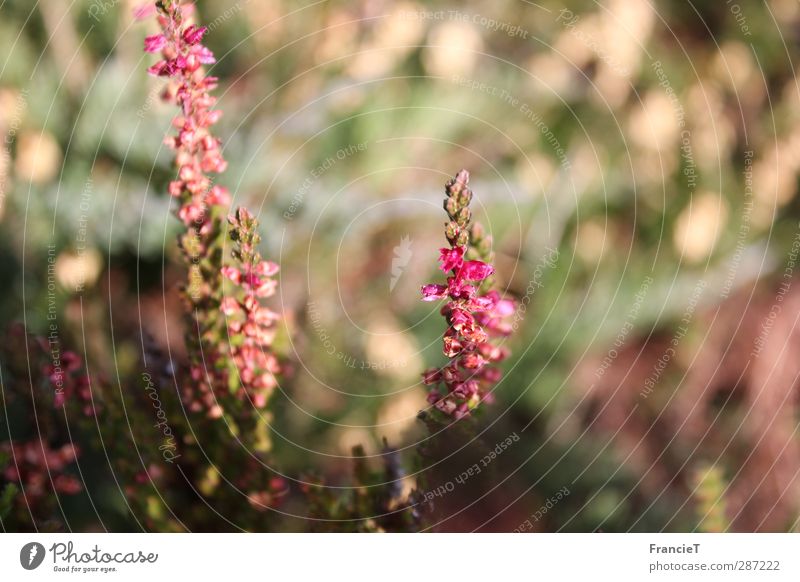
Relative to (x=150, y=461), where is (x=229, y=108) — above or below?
above

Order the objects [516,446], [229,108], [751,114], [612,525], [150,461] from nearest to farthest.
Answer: [150,461] → [612,525] → [516,446] → [229,108] → [751,114]

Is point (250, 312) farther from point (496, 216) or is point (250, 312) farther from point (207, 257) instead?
point (496, 216)

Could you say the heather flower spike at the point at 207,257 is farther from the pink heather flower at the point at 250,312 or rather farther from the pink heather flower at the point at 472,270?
the pink heather flower at the point at 472,270

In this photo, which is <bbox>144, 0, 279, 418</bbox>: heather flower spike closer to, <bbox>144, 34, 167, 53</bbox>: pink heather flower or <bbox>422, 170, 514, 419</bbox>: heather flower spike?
<bbox>144, 34, 167, 53</bbox>: pink heather flower

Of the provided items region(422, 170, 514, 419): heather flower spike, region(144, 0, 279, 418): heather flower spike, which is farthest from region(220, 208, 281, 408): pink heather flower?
region(422, 170, 514, 419): heather flower spike

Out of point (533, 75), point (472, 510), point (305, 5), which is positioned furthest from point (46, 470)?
point (533, 75)
